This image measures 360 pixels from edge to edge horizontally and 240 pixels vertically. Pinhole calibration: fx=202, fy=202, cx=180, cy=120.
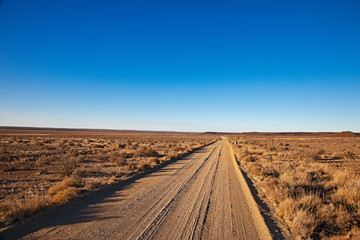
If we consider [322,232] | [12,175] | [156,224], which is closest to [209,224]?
[156,224]

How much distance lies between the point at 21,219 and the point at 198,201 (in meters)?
5.39

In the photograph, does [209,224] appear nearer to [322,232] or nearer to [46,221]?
[322,232]

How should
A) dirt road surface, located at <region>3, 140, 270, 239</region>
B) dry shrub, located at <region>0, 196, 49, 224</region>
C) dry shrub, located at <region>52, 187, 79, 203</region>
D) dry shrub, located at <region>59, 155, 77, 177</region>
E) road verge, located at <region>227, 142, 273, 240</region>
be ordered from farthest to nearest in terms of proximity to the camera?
1. dry shrub, located at <region>59, 155, 77, 177</region>
2. dry shrub, located at <region>52, 187, 79, 203</region>
3. dry shrub, located at <region>0, 196, 49, 224</region>
4. road verge, located at <region>227, 142, 273, 240</region>
5. dirt road surface, located at <region>3, 140, 270, 239</region>

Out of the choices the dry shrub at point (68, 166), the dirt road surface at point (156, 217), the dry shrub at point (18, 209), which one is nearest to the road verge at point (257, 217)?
the dirt road surface at point (156, 217)

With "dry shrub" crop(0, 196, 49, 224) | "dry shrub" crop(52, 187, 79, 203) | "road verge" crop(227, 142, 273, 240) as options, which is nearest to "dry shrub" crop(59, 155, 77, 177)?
"dry shrub" crop(52, 187, 79, 203)

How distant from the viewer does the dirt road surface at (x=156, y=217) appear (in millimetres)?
4934

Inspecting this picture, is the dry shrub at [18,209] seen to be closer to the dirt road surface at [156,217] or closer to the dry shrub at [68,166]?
the dirt road surface at [156,217]

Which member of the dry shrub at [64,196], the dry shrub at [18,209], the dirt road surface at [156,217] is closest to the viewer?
the dirt road surface at [156,217]

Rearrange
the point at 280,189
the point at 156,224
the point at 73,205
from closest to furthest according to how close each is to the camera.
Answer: the point at 156,224, the point at 73,205, the point at 280,189

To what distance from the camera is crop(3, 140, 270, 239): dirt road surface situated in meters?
4.93

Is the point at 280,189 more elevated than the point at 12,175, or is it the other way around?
the point at 280,189

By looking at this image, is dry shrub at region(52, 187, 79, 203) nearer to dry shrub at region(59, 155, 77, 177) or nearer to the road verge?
dry shrub at region(59, 155, 77, 177)

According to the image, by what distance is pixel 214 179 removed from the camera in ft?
36.2

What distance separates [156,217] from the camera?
19.4ft
